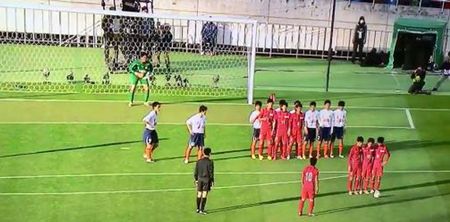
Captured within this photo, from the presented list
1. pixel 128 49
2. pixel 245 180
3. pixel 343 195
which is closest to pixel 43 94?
pixel 128 49

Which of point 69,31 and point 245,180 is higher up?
point 69,31

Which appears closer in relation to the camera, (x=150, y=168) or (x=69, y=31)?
(x=150, y=168)

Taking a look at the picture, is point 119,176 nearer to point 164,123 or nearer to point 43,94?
point 164,123

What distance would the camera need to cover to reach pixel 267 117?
18453 millimetres

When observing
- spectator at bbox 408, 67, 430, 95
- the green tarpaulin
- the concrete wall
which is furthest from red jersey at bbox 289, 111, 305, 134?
the concrete wall

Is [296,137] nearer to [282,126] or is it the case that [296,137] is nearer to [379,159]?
[282,126]

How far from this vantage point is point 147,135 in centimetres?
1777

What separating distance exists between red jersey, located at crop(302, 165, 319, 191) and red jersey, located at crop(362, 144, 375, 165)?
205 centimetres

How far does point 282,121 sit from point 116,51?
10.7m

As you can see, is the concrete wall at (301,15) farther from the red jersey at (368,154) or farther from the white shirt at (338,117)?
the red jersey at (368,154)

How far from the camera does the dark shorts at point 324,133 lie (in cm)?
1869

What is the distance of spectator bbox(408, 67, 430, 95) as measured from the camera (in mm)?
26609

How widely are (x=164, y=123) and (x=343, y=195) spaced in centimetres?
682

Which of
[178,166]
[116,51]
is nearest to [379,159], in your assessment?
[178,166]
